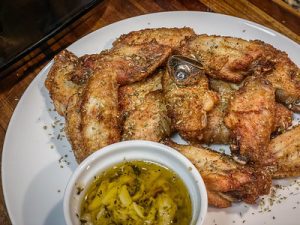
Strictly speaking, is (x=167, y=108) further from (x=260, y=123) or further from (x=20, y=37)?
(x=20, y=37)

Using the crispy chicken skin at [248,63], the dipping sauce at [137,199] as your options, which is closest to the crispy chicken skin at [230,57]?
the crispy chicken skin at [248,63]

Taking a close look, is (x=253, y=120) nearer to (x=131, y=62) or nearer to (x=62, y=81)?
(x=131, y=62)

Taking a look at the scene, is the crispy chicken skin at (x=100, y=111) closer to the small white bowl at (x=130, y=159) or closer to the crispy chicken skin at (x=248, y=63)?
the small white bowl at (x=130, y=159)

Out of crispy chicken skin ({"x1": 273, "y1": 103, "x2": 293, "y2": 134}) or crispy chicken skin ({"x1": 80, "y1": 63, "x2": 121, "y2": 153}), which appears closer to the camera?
crispy chicken skin ({"x1": 80, "y1": 63, "x2": 121, "y2": 153})

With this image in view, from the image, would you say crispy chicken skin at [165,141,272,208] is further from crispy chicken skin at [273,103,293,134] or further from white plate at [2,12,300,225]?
crispy chicken skin at [273,103,293,134]

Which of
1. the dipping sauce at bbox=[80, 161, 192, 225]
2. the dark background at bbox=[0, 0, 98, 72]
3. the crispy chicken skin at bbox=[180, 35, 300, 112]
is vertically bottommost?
the dipping sauce at bbox=[80, 161, 192, 225]

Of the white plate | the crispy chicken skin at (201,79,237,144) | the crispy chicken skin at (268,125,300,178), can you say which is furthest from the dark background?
the crispy chicken skin at (268,125,300,178)

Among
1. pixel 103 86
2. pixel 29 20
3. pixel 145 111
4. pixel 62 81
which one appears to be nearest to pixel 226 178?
pixel 145 111
